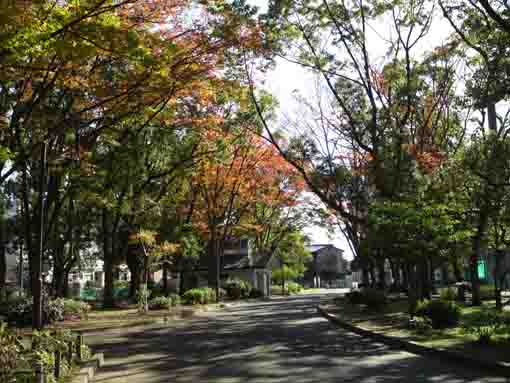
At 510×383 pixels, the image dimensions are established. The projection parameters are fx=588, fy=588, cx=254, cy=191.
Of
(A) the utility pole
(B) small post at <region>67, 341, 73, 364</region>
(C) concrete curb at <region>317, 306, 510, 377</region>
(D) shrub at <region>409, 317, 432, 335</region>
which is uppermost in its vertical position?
(A) the utility pole

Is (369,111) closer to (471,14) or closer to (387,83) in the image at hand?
(387,83)

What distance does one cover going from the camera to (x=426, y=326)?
14578 mm

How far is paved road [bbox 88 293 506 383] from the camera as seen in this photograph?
9.48 m

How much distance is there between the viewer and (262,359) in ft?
37.9

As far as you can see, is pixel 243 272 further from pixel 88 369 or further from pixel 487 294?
pixel 88 369

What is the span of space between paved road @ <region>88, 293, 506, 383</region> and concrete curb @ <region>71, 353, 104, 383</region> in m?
0.17

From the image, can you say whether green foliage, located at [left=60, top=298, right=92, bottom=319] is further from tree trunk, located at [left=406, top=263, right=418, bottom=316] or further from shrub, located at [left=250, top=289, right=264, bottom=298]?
shrub, located at [left=250, top=289, right=264, bottom=298]

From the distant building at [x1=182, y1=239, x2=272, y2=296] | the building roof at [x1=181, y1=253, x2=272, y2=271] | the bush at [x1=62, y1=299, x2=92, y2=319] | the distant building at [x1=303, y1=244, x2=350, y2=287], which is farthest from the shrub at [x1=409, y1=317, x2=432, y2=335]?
the distant building at [x1=303, y1=244, x2=350, y2=287]

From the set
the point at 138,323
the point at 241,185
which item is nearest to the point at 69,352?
the point at 138,323

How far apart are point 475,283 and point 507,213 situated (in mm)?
7645

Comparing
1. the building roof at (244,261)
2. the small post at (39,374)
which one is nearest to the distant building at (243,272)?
the building roof at (244,261)

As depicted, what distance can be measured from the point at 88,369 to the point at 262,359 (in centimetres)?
344

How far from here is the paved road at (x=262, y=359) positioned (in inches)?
373

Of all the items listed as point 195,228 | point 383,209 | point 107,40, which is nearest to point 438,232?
point 383,209
